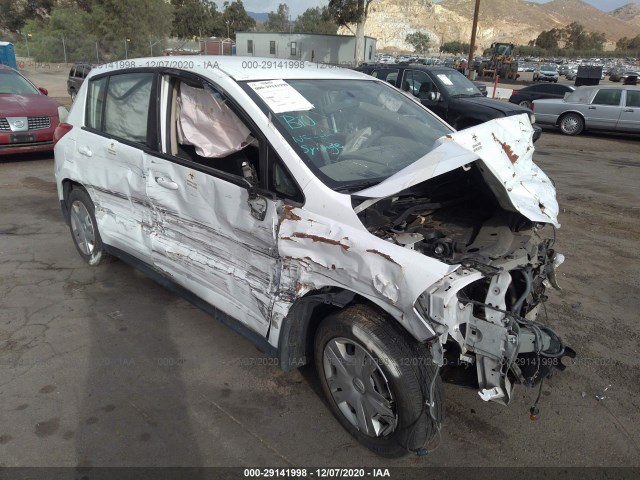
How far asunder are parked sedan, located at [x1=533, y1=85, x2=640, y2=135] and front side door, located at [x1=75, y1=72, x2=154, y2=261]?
13947 millimetres

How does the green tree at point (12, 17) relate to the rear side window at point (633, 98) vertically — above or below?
above

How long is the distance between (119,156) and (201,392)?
1912 mm

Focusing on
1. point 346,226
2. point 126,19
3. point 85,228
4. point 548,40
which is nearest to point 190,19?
point 126,19

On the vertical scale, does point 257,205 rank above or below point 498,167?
below

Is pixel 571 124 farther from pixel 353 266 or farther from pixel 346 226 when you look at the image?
pixel 353 266

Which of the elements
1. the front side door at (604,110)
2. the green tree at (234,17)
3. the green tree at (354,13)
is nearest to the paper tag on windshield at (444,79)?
the front side door at (604,110)

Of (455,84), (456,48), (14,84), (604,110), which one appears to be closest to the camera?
(14,84)

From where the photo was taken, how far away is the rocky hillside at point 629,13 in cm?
18145

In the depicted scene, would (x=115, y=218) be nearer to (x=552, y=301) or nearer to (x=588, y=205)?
(x=552, y=301)

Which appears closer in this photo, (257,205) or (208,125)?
(257,205)

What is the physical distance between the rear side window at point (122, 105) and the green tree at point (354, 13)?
90.6 ft

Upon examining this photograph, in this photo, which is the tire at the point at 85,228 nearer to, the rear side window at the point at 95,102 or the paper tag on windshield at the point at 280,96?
the rear side window at the point at 95,102

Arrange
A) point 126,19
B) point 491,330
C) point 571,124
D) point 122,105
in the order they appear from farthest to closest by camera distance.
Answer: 1. point 126,19
2. point 571,124
3. point 122,105
4. point 491,330

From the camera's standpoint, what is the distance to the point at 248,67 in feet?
10.7
